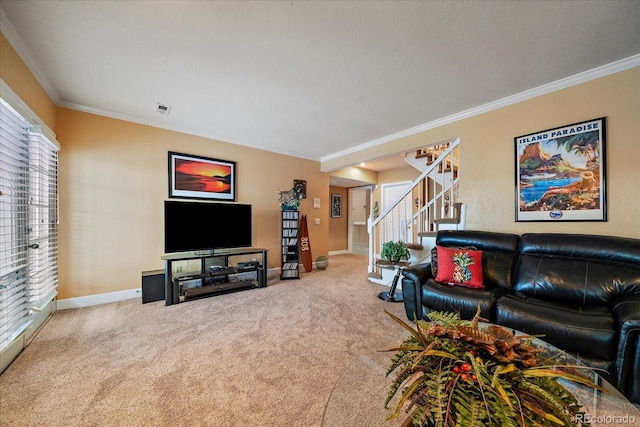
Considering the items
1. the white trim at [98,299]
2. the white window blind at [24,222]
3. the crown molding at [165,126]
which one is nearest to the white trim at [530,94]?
the crown molding at [165,126]

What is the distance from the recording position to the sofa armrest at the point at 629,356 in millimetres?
1323

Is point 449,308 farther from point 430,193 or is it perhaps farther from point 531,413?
point 430,193

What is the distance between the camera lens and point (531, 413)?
59 centimetres

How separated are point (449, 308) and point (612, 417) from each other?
1301mm

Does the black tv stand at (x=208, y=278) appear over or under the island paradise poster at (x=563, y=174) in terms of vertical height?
under

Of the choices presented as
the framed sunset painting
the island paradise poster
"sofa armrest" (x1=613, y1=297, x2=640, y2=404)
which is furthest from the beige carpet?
the island paradise poster

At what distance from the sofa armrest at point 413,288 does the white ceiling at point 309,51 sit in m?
1.92

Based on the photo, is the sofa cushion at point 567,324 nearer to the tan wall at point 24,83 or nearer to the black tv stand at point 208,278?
the black tv stand at point 208,278

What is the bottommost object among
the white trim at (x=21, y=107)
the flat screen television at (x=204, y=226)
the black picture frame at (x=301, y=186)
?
the flat screen television at (x=204, y=226)

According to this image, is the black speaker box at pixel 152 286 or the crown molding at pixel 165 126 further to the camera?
the black speaker box at pixel 152 286

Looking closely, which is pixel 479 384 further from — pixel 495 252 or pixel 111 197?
pixel 111 197

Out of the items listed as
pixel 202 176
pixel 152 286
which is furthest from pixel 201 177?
pixel 152 286

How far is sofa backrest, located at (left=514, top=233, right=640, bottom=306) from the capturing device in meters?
1.78

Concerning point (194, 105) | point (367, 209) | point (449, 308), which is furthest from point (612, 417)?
point (367, 209)
